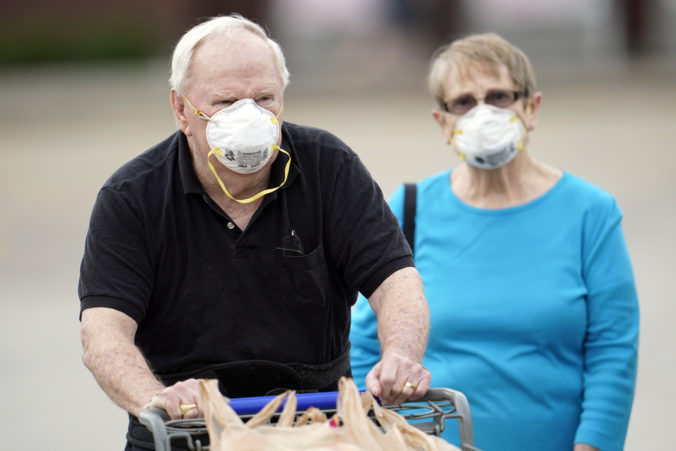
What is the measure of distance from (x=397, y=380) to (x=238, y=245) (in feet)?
2.31

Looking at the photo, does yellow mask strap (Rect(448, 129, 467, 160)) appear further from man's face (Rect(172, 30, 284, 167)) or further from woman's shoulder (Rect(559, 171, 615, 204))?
man's face (Rect(172, 30, 284, 167))

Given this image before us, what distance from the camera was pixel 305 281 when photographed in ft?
10.6

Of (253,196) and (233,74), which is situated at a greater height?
(233,74)

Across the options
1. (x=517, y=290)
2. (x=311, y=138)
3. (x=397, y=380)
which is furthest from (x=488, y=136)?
(x=397, y=380)

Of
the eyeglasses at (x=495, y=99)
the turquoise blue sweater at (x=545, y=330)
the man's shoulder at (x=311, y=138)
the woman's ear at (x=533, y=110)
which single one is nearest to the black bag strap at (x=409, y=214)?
the turquoise blue sweater at (x=545, y=330)

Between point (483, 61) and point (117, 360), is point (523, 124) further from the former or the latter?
point (117, 360)

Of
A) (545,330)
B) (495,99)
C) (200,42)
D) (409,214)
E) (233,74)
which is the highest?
(200,42)

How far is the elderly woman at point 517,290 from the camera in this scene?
12.7 ft

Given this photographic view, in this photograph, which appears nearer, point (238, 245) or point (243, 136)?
point (243, 136)

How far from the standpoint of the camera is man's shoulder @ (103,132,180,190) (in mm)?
3216

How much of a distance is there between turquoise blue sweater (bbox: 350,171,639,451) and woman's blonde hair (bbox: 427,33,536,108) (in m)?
0.50

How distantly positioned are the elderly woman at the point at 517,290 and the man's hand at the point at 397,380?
1.05 metres

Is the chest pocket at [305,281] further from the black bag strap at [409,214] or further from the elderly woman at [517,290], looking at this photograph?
the black bag strap at [409,214]

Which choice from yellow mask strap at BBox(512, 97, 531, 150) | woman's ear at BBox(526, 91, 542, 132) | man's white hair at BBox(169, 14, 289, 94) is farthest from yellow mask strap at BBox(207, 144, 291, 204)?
woman's ear at BBox(526, 91, 542, 132)
